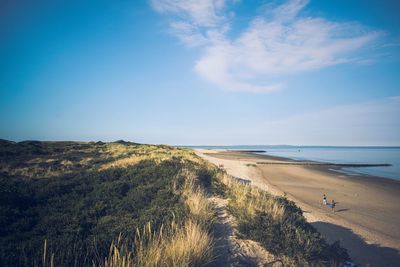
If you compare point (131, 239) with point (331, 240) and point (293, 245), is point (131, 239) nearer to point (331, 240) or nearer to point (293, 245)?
point (293, 245)

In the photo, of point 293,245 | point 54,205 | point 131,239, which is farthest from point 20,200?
point 293,245

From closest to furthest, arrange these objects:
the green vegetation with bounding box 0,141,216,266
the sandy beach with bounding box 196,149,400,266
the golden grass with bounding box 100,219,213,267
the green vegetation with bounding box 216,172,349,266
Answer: the golden grass with bounding box 100,219,213,267
the green vegetation with bounding box 0,141,216,266
the green vegetation with bounding box 216,172,349,266
the sandy beach with bounding box 196,149,400,266

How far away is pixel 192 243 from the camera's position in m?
4.71

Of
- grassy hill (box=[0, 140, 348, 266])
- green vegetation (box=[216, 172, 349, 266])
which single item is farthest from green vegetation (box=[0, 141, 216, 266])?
green vegetation (box=[216, 172, 349, 266])

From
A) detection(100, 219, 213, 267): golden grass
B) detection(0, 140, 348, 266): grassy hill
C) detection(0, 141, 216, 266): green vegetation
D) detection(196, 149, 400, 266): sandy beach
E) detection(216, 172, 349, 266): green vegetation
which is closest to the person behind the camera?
detection(100, 219, 213, 267): golden grass

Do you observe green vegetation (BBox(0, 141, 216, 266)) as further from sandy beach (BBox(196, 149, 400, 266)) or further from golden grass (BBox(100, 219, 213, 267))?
sandy beach (BBox(196, 149, 400, 266))

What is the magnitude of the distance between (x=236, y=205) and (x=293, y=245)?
252 centimetres

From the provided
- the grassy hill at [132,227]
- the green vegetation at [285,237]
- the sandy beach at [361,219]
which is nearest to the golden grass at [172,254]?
the grassy hill at [132,227]


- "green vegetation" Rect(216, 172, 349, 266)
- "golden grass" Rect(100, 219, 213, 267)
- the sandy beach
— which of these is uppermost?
"golden grass" Rect(100, 219, 213, 267)

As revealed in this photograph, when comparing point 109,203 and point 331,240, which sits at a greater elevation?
point 109,203

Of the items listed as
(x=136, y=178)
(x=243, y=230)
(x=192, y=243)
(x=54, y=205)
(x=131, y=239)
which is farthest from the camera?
(x=136, y=178)

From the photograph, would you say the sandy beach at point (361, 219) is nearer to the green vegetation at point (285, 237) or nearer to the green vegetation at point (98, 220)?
the green vegetation at point (285, 237)

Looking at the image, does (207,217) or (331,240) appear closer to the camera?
(207,217)

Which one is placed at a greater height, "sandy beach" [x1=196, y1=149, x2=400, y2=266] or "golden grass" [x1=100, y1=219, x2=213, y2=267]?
"golden grass" [x1=100, y1=219, x2=213, y2=267]
